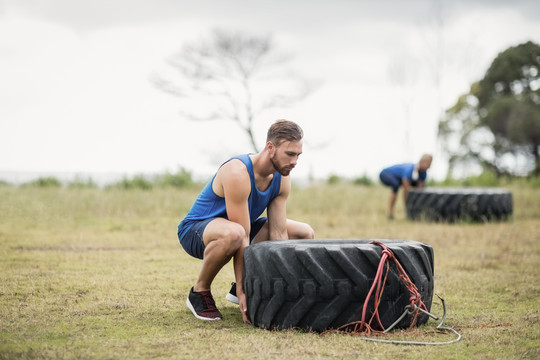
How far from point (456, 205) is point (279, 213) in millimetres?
7144

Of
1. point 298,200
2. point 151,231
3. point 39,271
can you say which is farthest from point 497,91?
point 39,271

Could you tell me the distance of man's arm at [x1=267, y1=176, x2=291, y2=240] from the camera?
157 inches

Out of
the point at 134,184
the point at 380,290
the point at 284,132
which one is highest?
the point at 284,132

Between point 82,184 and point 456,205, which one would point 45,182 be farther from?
point 456,205

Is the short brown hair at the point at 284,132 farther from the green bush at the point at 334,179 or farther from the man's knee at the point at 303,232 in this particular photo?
the green bush at the point at 334,179

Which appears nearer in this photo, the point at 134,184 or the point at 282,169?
the point at 282,169

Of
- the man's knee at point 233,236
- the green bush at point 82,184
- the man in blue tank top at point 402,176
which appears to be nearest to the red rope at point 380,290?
the man's knee at point 233,236

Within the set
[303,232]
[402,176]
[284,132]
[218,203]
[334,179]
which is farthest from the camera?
[334,179]

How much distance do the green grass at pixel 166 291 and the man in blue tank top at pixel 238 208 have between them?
0.30 m

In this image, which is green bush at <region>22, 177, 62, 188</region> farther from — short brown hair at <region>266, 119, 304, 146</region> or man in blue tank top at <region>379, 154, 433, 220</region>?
short brown hair at <region>266, 119, 304, 146</region>

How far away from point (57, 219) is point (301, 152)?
739 cm

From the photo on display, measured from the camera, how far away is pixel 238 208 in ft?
12.1

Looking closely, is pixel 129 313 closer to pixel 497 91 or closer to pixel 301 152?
pixel 301 152

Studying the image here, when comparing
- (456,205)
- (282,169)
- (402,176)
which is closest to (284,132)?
(282,169)
